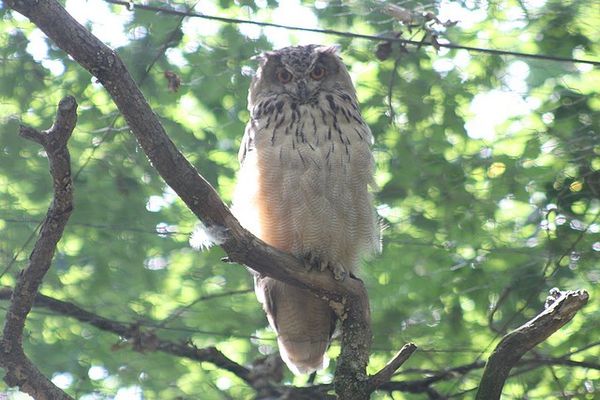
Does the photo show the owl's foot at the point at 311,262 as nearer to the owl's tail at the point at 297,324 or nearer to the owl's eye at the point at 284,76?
the owl's tail at the point at 297,324

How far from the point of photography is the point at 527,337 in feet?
7.34

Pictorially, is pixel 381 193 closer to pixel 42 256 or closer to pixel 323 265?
pixel 323 265

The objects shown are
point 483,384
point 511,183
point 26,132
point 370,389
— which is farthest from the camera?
point 511,183

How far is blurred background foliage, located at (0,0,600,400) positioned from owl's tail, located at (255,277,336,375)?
0.45m

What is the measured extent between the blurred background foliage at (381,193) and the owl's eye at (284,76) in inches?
20.9

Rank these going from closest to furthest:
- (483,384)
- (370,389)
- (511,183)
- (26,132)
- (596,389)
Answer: (26,132)
(483,384)
(370,389)
(596,389)
(511,183)

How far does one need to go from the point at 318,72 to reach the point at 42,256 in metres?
1.64

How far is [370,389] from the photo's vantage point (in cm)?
251

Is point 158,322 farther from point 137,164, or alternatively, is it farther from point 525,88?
point 525,88

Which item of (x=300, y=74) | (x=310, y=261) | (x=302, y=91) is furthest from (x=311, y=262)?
(x=300, y=74)

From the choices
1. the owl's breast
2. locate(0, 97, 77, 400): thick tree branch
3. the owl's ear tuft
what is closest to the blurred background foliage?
the owl's ear tuft

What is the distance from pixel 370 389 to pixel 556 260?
5.60 feet

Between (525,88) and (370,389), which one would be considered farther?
(525,88)

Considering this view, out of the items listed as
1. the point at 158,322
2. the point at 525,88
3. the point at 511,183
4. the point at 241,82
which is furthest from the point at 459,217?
the point at 158,322
